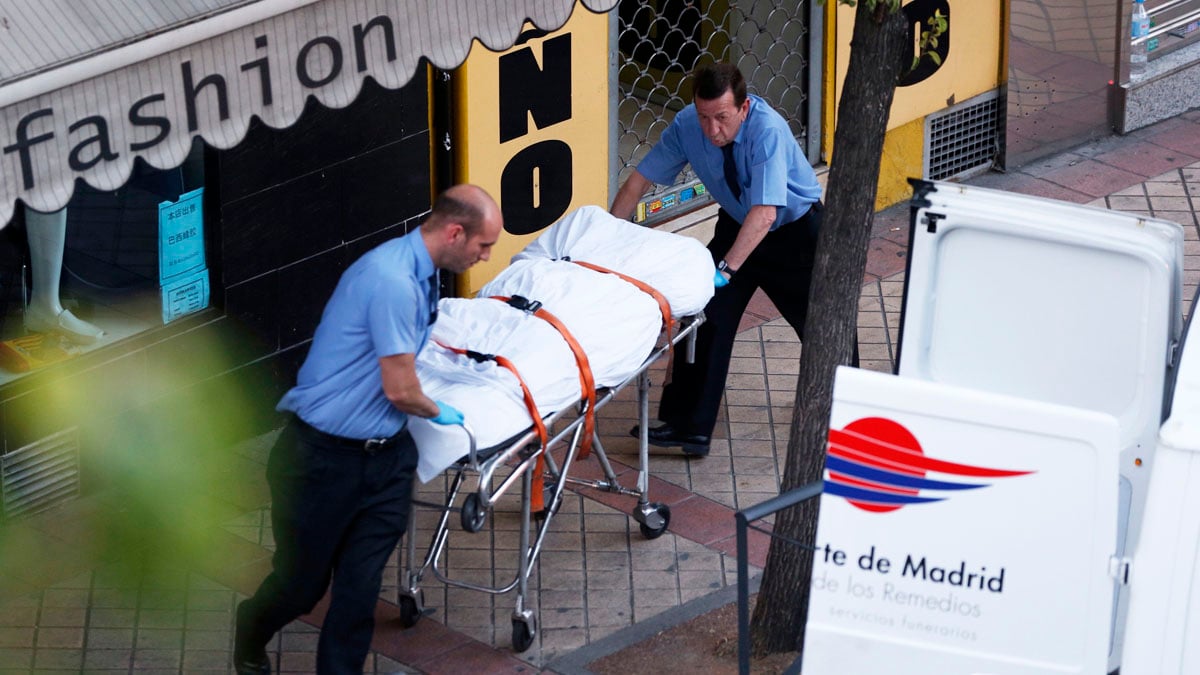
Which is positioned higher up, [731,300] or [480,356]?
[480,356]

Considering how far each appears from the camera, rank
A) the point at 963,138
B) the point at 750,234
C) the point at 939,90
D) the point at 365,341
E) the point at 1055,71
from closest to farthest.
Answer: the point at 365,341 < the point at 750,234 < the point at 939,90 < the point at 963,138 < the point at 1055,71

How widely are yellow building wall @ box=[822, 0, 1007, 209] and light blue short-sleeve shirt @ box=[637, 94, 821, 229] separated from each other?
2.67 meters

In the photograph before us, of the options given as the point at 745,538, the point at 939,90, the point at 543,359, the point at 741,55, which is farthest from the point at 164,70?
the point at 939,90

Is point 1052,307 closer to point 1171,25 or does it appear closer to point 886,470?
point 886,470

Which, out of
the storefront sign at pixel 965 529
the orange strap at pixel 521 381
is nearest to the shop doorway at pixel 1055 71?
the orange strap at pixel 521 381

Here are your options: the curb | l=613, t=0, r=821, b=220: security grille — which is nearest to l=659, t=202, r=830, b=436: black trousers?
the curb

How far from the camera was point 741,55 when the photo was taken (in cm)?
997

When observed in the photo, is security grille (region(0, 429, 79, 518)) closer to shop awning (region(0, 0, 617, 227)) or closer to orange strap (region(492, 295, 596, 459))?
orange strap (region(492, 295, 596, 459))

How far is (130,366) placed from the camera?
723cm

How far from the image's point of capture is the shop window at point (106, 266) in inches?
281

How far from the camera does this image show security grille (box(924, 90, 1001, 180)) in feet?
34.0

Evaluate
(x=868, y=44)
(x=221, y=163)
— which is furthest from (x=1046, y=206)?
(x=221, y=163)

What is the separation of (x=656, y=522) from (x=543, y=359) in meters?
1.32

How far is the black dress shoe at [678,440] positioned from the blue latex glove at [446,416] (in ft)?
7.35
